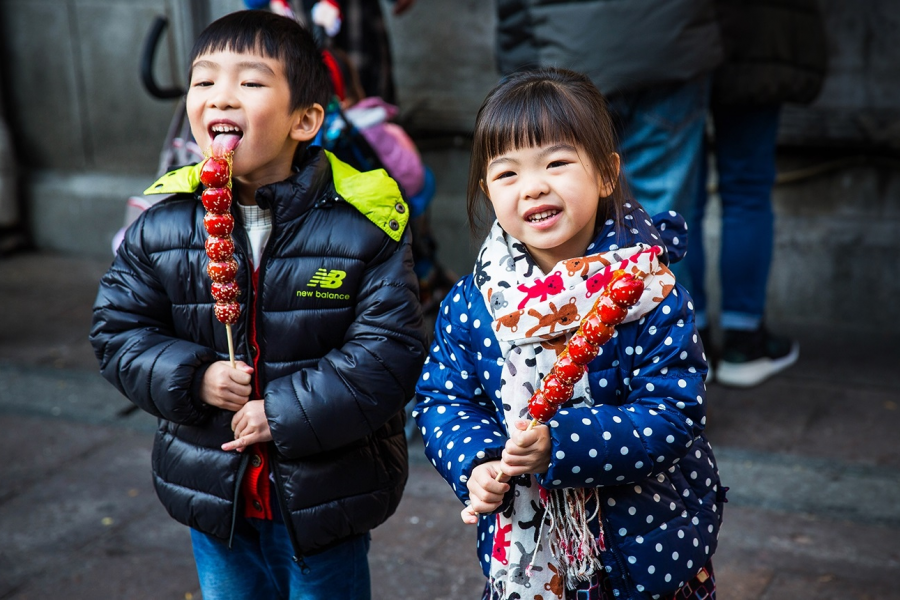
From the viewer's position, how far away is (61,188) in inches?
284

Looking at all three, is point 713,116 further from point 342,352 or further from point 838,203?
point 342,352

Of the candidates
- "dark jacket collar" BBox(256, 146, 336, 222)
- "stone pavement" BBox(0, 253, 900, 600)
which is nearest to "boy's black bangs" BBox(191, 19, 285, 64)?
"dark jacket collar" BBox(256, 146, 336, 222)

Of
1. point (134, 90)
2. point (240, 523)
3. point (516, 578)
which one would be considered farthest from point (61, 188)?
point (516, 578)

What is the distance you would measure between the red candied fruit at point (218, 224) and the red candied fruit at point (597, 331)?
835mm

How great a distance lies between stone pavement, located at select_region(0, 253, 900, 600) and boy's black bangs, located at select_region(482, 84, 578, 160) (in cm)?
176

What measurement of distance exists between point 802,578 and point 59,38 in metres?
5.86

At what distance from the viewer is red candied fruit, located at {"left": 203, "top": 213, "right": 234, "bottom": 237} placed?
7.14 feet

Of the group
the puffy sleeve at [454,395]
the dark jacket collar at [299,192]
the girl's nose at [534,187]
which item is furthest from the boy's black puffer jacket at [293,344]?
the girl's nose at [534,187]

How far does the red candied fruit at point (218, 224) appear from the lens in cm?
218

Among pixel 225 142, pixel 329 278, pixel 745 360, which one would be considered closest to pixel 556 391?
pixel 329 278

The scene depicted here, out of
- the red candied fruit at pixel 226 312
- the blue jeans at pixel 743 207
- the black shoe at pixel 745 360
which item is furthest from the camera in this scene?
the black shoe at pixel 745 360

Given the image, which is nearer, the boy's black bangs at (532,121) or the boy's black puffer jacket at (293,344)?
the boy's black bangs at (532,121)

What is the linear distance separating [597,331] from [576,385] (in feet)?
0.72

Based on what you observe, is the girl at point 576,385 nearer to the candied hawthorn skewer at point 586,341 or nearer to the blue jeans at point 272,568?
the candied hawthorn skewer at point 586,341
